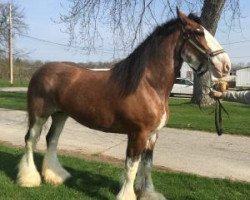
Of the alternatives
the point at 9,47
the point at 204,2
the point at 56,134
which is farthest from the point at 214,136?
the point at 9,47

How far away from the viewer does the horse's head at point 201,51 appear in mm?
5250

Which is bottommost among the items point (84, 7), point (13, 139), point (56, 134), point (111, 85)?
point (13, 139)

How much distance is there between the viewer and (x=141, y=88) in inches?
219

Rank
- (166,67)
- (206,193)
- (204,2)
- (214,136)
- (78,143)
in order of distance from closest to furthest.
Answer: (166,67) → (206,193) → (78,143) → (214,136) → (204,2)

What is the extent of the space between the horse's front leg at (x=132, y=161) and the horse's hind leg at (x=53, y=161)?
1457mm

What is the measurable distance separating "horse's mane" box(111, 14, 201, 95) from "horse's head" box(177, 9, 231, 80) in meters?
0.14

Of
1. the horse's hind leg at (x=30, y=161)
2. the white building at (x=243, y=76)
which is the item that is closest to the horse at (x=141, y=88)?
the horse's hind leg at (x=30, y=161)

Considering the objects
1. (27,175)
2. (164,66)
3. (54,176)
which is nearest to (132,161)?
(164,66)

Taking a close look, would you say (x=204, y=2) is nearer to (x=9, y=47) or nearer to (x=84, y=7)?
(x=84, y=7)

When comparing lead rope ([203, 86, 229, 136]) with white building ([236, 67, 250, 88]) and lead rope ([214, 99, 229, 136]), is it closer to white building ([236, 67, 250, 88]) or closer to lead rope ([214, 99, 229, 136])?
lead rope ([214, 99, 229, 136])

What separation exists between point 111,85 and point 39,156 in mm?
3206

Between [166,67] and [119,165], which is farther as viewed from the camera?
[119,165]

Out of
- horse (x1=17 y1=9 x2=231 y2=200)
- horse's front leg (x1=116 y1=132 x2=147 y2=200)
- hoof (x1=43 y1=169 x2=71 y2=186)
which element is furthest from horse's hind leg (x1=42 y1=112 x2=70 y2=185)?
horse's front leg (x1=116 y1=132 x2=147 y2=200)

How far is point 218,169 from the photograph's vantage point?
8047 millimetres
